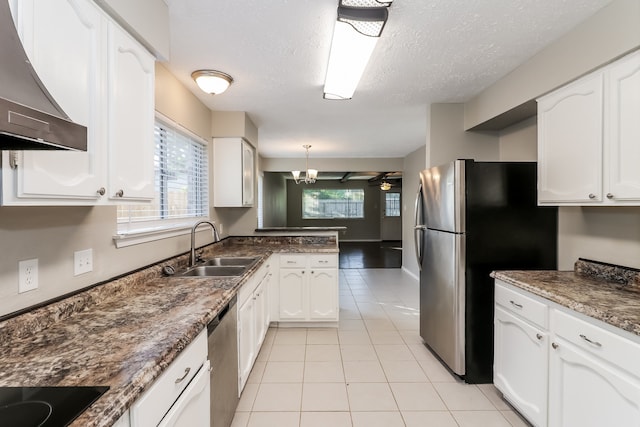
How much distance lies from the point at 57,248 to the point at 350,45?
1865mm

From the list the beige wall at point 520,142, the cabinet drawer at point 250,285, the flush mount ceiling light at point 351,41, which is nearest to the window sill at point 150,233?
the cabinet drawer at point 250,285

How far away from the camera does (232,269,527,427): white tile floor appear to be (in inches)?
75.0

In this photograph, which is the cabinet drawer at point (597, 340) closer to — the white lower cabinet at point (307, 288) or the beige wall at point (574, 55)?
the beige wall at point (574, 55)

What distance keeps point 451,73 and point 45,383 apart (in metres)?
2.84

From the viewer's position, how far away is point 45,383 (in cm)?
Answer: 80

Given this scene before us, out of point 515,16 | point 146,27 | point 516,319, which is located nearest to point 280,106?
point 146,27

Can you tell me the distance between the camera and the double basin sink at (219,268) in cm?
233

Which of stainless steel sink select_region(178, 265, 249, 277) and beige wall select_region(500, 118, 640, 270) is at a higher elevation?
beige wall select_region(500, 118, 640, 270)

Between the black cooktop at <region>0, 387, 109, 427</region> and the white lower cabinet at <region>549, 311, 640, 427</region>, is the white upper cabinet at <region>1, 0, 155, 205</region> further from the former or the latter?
the white lower cabinet at <region>549, 311, 640, 427</region>

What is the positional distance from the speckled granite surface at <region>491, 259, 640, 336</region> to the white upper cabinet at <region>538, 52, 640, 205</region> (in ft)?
1.57

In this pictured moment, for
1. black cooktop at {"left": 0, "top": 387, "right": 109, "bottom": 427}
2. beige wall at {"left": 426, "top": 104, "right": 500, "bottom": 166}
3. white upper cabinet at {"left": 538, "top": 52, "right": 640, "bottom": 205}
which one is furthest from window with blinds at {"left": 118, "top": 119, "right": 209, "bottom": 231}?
white upper cabinet at {"left": 538, "top": 52, "right": 640, "bottom": 205}

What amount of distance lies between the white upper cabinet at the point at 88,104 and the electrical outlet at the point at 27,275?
1.23 feet

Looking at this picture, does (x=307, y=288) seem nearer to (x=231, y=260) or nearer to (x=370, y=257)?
(x=231, y=260)

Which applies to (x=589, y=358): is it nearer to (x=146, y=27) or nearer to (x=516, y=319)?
(x=516, y=319)
